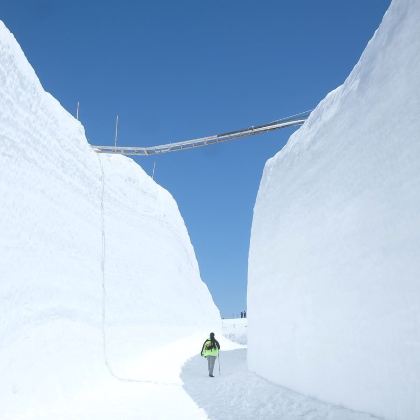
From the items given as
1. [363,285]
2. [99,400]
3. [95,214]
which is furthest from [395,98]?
[95,214]

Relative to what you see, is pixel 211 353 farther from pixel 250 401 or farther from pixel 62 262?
pixel 62 262

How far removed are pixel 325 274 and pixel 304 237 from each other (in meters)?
1.17

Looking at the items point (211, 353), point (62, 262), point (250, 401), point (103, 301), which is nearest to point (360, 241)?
point (250, 401)

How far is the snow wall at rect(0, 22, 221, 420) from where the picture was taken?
28.4ft

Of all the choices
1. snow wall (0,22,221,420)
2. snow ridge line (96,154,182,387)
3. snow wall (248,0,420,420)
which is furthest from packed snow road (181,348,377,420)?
snow wall (0,22,221,420)

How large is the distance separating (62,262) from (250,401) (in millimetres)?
5444

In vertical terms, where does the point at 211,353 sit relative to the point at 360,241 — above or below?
below

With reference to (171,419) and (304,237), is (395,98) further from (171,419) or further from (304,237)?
(171,419)

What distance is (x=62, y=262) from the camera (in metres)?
11.1

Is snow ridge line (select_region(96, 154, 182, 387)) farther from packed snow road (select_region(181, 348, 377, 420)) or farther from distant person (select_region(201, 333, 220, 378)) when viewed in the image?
distant person (select_region(201, 333, 220, 378))

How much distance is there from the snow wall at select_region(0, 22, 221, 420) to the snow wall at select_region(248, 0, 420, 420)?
4661 mm

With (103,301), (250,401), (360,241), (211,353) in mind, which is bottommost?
(250,401)

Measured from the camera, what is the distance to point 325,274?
7289 mm

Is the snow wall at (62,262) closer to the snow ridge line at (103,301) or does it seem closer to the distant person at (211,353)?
the snow ridge line at (103,301)
